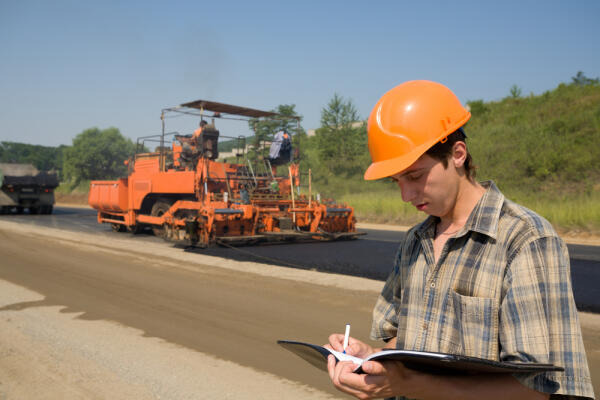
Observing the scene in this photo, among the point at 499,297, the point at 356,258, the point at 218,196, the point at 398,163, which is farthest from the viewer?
the point at 218,196

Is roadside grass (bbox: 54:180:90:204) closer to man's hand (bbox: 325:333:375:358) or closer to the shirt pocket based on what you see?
man's hand (bbox: 325:333:375:358)

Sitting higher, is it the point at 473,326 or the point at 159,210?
the point at 473,326

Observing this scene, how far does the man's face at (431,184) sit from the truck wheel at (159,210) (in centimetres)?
1229

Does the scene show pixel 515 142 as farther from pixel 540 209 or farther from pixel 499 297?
pixel 499 297

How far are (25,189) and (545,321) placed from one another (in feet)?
81.7

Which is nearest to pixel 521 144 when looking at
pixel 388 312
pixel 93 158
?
pixel 388 312

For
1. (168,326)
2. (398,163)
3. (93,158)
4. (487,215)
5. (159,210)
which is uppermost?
(93,158)

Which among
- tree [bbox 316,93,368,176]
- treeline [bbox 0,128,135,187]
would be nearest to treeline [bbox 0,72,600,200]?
tree [bbox 316,93,368,176]

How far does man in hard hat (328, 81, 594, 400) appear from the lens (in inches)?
45.5

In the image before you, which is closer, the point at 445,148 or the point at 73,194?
the point at 445,148

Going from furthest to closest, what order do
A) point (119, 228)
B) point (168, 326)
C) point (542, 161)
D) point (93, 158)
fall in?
point (93, 158) → point (542, 161) → point (119, 228) → point (168, 326)

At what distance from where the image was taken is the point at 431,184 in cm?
144

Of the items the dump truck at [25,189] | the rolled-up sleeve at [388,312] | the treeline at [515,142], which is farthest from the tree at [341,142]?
the rolled-up sleeve at [388,312]

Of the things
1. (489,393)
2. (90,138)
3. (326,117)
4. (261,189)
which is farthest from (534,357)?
(90,138)
